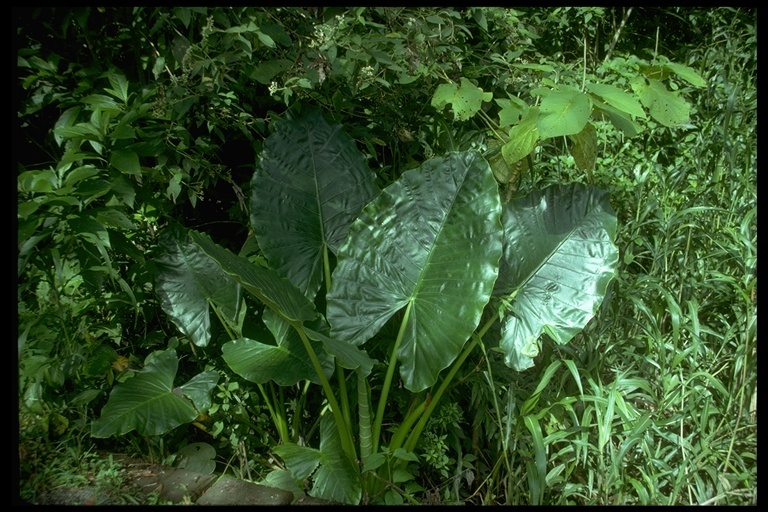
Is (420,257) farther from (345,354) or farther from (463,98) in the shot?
(463,98)

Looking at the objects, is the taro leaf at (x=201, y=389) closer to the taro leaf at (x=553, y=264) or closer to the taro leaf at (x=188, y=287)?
the taro leaf at (x=188, y=287)

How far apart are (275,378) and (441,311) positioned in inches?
18.2

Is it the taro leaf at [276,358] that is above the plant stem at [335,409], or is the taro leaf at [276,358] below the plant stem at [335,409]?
above

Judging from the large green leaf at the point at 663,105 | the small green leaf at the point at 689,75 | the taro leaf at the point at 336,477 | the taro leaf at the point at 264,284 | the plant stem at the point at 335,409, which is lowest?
the taro leaf at the point at 336,477

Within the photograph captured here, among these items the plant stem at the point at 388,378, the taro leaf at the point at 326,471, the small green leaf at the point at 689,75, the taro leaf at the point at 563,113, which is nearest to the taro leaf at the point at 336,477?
the taro leaf at the point at 326,471

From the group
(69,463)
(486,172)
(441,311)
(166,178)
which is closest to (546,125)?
(486,172)

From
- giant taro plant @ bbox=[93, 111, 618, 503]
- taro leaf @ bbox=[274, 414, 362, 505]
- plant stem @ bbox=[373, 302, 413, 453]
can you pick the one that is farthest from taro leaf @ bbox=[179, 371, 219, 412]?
plant stem @ bbox=[373, 302, 413, 453]

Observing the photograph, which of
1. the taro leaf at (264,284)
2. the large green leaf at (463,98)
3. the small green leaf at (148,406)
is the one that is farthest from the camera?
the large green leaf at (463,98)

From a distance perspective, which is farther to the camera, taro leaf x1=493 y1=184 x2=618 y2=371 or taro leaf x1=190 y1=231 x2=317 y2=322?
taro leaf x1=493 y1=184 x2=618 y2=371

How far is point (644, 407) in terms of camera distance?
1.99 metres

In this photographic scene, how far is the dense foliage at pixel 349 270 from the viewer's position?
170 cm

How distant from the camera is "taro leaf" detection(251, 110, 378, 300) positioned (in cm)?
194

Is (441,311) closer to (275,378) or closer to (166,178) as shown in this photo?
(275,378)

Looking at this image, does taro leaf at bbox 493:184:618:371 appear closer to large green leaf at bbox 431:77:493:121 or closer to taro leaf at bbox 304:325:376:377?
large green leaf at bbox 431:77:493:121
